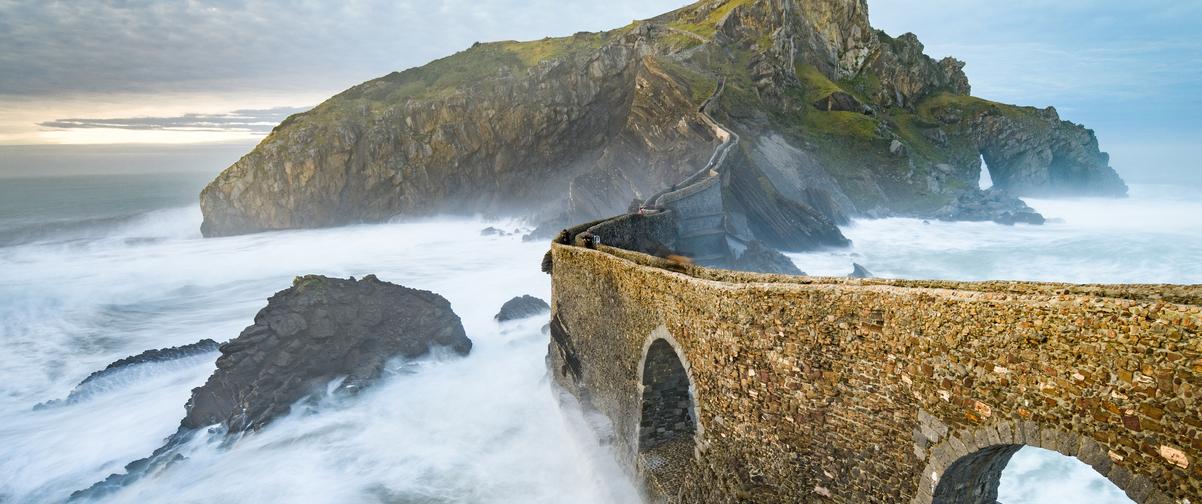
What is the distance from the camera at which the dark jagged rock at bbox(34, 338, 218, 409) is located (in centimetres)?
2480

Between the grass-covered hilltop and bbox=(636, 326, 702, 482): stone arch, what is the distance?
1586 inches

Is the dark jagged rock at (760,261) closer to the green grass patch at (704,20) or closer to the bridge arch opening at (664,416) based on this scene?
the bridge arch opening at (664,416)

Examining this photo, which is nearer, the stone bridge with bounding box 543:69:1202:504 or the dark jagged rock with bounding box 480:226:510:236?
the stone bridge with bounding box 543:69:1202:504

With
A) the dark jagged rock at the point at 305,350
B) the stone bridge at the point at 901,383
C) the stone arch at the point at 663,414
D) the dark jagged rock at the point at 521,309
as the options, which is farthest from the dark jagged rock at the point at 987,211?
the stone bridge at the point at 901,383

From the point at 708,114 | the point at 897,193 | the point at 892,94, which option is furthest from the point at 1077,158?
the point at 708,114

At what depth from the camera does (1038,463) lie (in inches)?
650

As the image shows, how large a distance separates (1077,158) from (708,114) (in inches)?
2672

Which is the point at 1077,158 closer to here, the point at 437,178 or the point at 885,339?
the point at 437,178

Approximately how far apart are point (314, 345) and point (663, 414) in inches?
629

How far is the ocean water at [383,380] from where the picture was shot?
17.0 meters

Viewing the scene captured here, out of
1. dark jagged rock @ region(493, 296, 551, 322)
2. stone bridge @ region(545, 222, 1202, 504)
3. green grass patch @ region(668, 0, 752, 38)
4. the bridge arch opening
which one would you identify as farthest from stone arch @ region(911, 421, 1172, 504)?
green grass patch @ region(668, 0, 752, 38)

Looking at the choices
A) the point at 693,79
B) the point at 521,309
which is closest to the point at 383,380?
the point at 521,309

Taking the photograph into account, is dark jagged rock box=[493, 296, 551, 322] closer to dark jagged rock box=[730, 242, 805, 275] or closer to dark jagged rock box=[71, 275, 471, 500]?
dark jagged rock box=[71, 275, 471, 500]

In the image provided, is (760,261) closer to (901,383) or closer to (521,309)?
(521,309)
